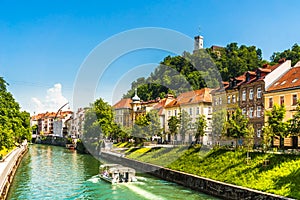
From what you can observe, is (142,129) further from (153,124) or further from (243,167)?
(243,167)

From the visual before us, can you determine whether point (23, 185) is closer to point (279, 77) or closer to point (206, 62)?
point (279, 77)

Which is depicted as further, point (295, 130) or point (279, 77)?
point (279, 77)

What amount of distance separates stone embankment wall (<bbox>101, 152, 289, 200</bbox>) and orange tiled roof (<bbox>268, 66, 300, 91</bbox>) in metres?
15.9

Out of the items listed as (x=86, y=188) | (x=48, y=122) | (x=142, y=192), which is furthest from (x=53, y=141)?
(x=142, y=192)

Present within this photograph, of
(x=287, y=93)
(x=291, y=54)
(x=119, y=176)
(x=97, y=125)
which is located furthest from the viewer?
(x=291, y=54)

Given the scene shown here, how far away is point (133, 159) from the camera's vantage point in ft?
148

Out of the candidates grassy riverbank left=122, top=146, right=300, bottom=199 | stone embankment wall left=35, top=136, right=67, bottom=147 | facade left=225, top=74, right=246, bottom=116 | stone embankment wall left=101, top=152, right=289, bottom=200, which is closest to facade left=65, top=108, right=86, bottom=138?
stone embankment wall left=35, top=136, right=67, bottom=147

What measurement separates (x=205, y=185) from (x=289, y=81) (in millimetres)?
17952

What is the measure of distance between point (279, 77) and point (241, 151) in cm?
1591

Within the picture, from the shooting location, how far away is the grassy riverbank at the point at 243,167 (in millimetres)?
23234

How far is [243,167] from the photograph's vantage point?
28078 mm

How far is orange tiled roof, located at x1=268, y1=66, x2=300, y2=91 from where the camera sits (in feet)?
124

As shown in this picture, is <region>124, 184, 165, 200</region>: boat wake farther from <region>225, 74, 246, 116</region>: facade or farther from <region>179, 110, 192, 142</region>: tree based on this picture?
<region>225, 74, 246, 116</region>: facade

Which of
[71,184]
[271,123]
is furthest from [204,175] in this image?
[71,184]
